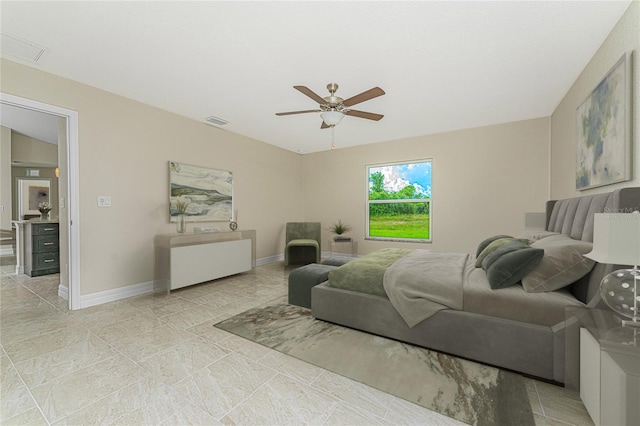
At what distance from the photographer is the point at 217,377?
66.4 inches

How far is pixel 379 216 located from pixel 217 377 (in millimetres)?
4458

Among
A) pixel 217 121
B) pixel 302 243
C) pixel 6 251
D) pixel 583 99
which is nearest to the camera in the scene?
pixel 583 99

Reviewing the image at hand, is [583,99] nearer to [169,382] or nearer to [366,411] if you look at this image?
[366,411]

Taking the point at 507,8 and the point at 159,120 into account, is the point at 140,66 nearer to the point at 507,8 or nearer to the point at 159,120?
the point at 159,120

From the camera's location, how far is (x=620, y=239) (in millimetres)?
1146

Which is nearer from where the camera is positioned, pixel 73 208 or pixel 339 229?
pixel 73 208

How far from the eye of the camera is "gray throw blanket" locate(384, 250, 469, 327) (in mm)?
1920

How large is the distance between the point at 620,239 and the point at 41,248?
671 cm

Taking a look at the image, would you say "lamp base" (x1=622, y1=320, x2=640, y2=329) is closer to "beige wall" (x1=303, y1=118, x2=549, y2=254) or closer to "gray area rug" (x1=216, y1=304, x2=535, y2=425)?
"gray area rug" (x1=216, y1=304, x2=535, y2=425)

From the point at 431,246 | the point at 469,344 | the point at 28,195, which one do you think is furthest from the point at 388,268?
the point at 28,195

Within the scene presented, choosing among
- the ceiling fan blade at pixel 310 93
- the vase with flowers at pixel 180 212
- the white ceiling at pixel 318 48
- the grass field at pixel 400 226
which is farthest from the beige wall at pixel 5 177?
the grass field at pixel 400 226

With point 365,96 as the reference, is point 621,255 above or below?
below

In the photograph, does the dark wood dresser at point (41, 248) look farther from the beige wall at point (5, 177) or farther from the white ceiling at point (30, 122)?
the beige wall at point (5, 177)

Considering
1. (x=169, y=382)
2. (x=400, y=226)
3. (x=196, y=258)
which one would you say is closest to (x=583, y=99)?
(x=400, y=226)
